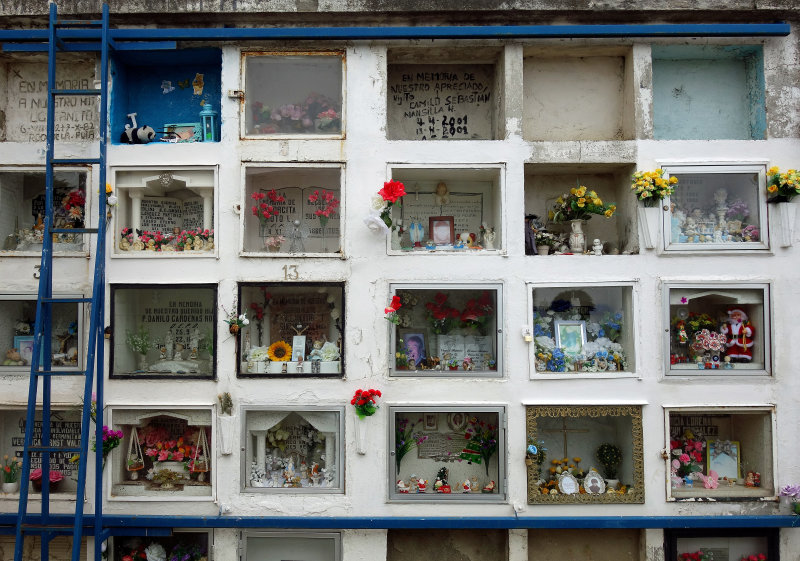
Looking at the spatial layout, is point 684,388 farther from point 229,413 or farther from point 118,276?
point 118,276

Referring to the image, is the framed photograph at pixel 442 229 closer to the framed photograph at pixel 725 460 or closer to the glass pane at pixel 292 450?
the glass pane at pixel 292 450

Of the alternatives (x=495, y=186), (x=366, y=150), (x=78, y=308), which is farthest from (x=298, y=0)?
(x=78, y=308)

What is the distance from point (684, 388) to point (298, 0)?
24.3 ft

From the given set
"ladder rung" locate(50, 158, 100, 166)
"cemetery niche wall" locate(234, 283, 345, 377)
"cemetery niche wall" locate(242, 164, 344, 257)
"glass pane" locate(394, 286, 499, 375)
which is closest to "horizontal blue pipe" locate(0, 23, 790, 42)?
"ladder rung" locate(50, 158, 100, 166)

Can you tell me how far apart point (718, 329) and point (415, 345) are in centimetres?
429

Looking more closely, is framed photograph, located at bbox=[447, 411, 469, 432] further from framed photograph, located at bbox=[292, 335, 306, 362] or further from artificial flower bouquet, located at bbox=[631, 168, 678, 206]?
artificial flower bouquet, located at bbox=[631, 168, 678, 206]

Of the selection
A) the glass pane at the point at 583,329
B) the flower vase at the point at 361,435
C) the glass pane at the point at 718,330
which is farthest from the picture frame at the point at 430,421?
the glass pane at the point at 718,330

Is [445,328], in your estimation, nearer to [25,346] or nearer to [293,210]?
[293,210]

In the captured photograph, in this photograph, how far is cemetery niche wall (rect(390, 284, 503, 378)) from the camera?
26.5 feet

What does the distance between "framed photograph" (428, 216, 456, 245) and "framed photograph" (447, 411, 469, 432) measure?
2464 mm

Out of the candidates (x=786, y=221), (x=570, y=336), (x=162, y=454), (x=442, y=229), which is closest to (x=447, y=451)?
(x=570, y=336)

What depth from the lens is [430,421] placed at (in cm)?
827

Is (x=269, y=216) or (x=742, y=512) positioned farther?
(x=269, y=216)

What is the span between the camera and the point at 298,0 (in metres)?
7.94
